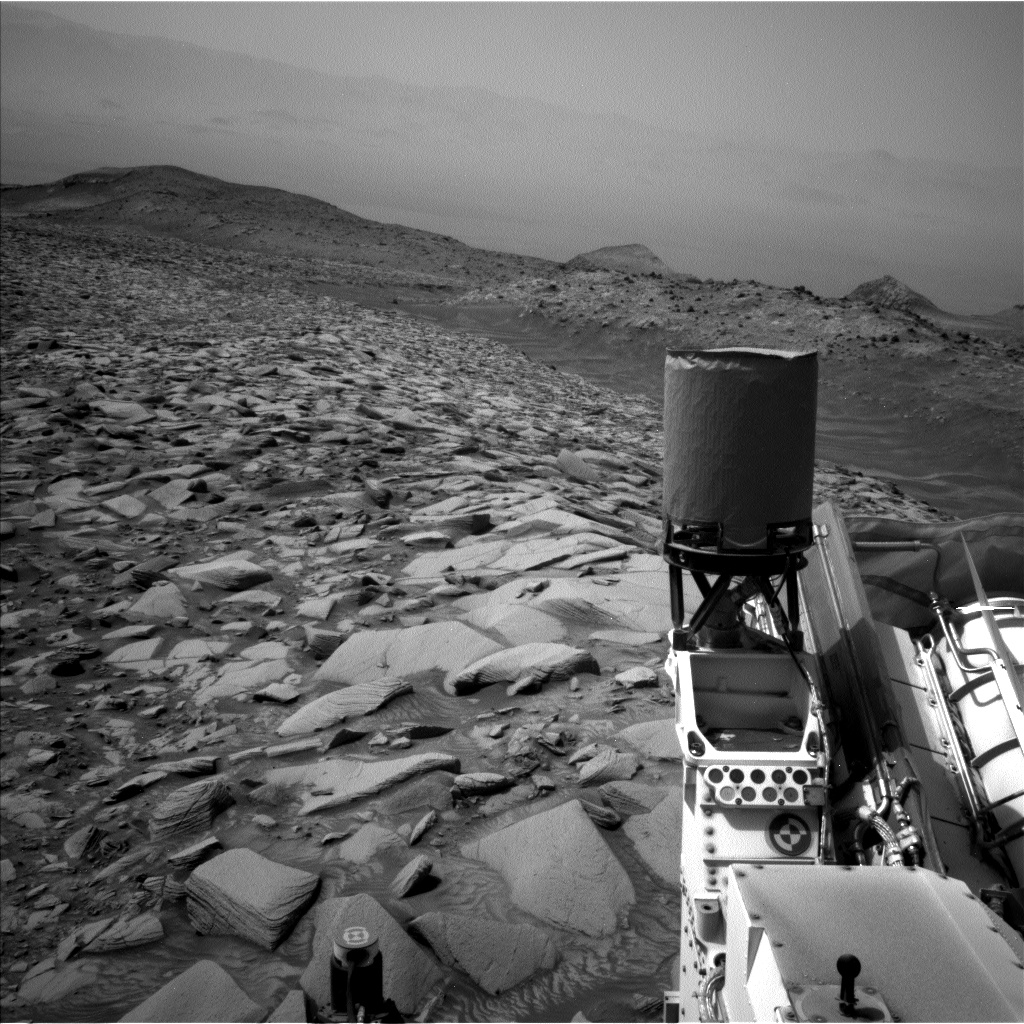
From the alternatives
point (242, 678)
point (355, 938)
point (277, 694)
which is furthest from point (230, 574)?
point (355, 938)

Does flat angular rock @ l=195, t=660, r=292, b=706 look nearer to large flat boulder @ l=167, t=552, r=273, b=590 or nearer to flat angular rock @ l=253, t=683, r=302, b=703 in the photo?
flat angular rock @ l=253, t=683, r=302, b=703

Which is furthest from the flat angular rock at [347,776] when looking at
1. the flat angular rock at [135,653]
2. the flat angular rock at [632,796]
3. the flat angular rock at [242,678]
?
the flat angular rock at [135,653]

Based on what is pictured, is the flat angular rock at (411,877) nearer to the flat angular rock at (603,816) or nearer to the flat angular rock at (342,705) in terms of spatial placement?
the flat angular rock at (603,816)

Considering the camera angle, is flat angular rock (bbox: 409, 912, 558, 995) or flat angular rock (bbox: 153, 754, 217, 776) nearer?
flat angular rock (bbox: 409, 912, 558, 995)

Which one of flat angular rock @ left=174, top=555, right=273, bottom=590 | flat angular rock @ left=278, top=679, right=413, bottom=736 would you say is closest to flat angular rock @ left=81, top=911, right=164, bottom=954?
flat angular rock @ left=278, top=679, right=413, bottom=736

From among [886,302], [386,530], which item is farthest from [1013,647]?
[886,302]

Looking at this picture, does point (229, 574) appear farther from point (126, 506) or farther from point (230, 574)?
point (126, 506)
